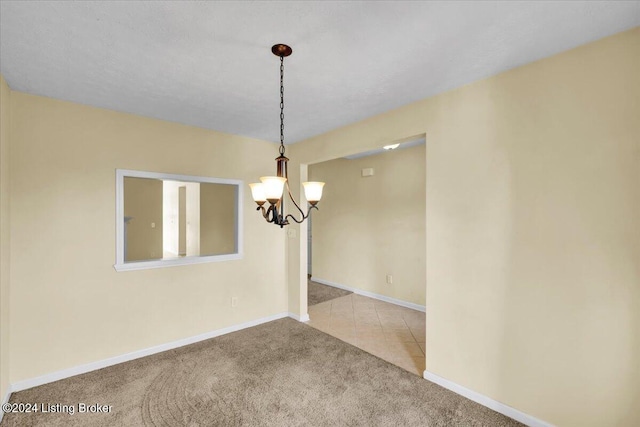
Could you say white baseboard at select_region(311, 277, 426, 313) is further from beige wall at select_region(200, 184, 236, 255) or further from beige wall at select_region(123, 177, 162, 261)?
beige wall at select_region(123, 177, 162, 261)

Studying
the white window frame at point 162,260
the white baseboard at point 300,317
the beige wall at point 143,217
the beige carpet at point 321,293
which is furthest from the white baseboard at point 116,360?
the beige carpet at point 321,293

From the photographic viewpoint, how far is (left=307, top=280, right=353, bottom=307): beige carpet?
4797mm

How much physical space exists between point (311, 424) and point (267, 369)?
0.82 meters

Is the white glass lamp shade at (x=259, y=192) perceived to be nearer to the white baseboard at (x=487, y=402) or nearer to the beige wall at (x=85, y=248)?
the beige wall at (x=85, y=248)

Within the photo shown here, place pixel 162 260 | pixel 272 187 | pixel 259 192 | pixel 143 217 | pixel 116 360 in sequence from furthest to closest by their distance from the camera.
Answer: pixel 143 217 → pixel 162 260 → pixel 116 360 → pixel 259 192 → pixel 272 187

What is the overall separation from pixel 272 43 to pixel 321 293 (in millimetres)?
4361

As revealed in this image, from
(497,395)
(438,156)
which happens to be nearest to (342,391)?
(497,395)

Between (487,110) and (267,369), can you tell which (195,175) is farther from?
(487,110)

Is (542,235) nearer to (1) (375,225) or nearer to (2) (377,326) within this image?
(2) (377,326)

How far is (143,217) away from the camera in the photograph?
3.49 metres

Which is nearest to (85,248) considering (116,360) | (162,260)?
(162,260)

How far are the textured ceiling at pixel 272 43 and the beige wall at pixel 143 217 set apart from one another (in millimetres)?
1008

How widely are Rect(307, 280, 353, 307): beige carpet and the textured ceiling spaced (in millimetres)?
3373

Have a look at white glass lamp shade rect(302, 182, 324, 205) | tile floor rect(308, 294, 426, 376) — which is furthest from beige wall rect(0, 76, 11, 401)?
tile floor rect(308, 294, 426, 376)
